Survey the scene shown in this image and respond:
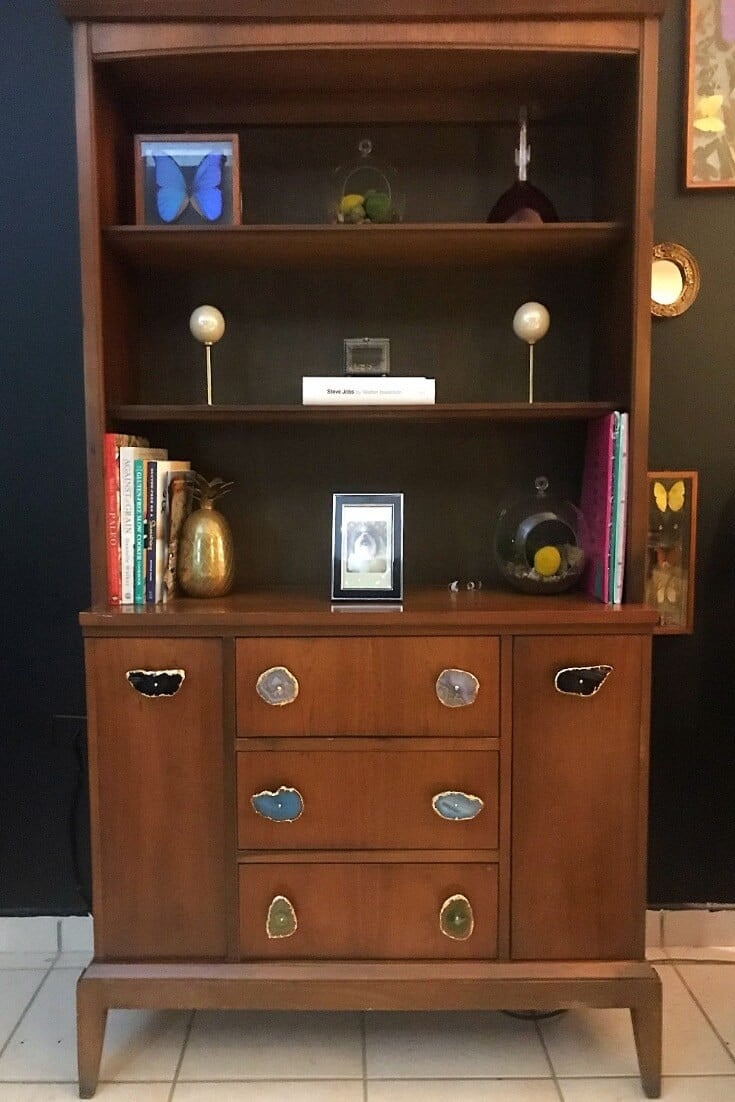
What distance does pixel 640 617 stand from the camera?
59.7 inches

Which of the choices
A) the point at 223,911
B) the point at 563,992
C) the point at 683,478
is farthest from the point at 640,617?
the point at 223,911

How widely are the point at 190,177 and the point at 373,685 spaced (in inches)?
38.8

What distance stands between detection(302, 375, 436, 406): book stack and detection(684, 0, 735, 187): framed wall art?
785 millimetres

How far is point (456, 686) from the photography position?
1.52m

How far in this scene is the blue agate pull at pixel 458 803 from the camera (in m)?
1.54

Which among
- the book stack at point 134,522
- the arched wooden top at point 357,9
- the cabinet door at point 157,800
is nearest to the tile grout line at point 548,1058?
the cabinet door at point 157,800

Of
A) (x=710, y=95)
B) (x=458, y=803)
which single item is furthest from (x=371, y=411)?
(x=710, y=95)

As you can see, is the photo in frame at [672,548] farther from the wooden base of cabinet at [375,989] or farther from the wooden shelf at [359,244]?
the wooden base of cabinet at [375,989]

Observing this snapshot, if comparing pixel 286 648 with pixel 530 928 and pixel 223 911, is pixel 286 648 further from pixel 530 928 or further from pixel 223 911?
pixel 530 928

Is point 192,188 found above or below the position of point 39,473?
above

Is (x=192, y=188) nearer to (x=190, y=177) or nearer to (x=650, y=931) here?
(x=190, y=177)

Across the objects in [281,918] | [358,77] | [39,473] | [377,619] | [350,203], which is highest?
[358,77]

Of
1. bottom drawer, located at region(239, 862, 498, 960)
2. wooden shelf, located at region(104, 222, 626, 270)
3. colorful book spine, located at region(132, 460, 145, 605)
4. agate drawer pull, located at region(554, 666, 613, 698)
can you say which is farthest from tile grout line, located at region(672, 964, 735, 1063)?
wooden shelf, located at region(104, 222, 626, 270)

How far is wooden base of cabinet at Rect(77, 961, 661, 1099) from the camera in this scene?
154cm
